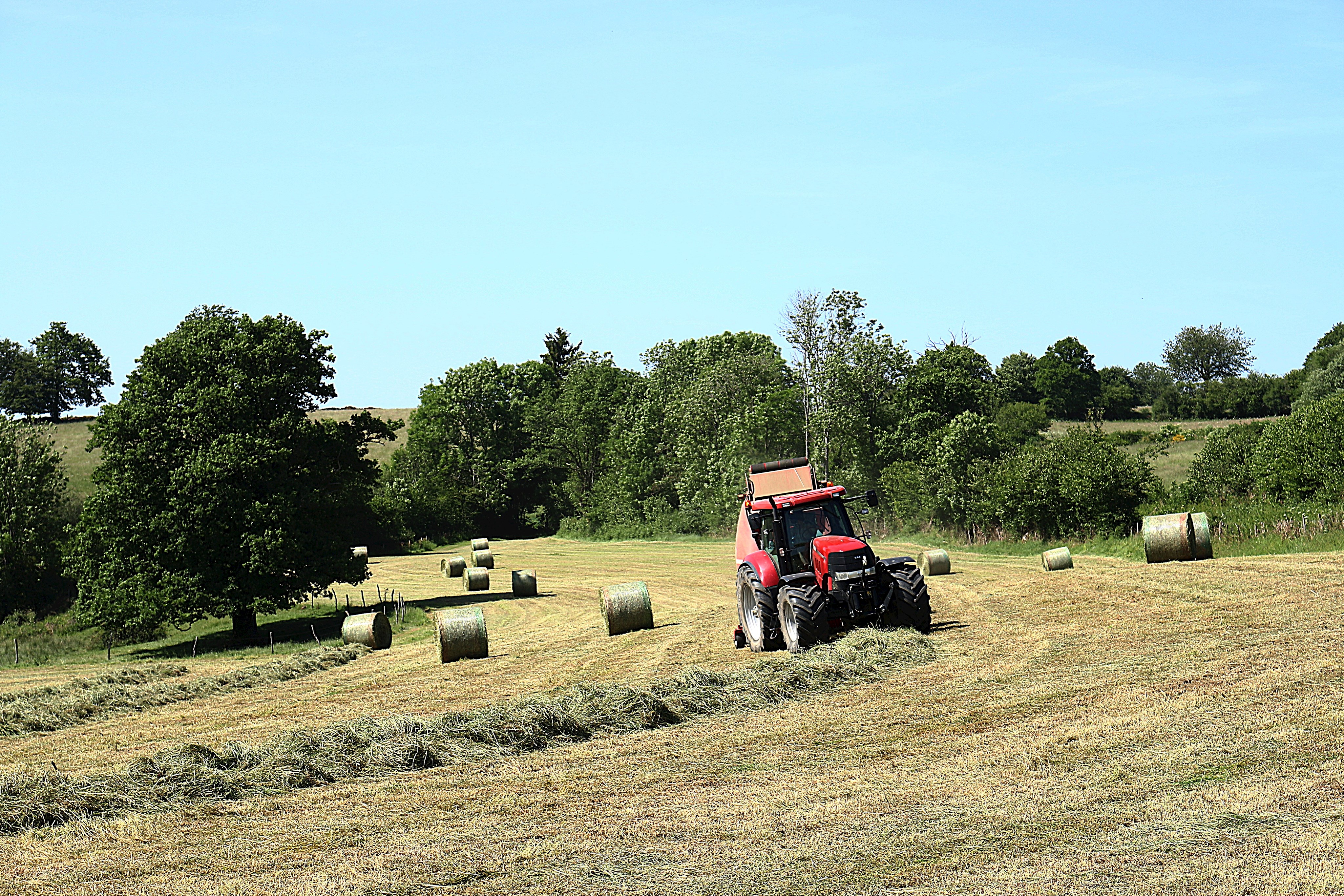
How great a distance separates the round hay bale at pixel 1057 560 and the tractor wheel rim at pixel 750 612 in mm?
12541

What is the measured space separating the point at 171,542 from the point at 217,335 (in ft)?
18.9

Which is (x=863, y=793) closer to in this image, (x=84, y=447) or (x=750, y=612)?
(x=750, y=612)

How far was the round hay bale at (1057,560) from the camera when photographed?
92.8ft

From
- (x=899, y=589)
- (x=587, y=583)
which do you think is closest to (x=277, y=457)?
(x=587, y=583)

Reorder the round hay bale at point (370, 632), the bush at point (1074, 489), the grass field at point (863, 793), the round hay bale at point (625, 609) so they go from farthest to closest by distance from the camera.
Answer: the bush at point (1074, 489)
the round hay bale at point (370, 632)
the round hay bale at point (625, 609)
the grass field at point (863, 793)

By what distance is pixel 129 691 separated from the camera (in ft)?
62.3

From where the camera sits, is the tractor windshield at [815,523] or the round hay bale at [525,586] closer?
the tractor windshield at [815,523]

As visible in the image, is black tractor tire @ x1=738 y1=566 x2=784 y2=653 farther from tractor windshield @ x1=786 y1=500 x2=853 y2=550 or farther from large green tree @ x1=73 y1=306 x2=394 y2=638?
large green tree @ x1=73 y1=306 x2=394 y2=638

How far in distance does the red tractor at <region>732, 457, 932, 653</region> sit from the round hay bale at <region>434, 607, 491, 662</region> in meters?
4.97

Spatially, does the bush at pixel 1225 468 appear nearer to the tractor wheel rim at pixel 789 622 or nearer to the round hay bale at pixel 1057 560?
the round hay bale at pixel 1057 560

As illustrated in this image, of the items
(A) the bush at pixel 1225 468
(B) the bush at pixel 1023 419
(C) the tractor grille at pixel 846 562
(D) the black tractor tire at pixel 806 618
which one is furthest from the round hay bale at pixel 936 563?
(B) the bush at pixel 1023 419

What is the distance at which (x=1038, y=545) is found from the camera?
34.9 meters

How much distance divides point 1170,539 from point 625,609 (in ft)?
39.2

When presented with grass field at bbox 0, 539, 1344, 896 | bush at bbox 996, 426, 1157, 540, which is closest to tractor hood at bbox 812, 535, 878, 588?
grass field at bbox 0, 539, 1344, 896
